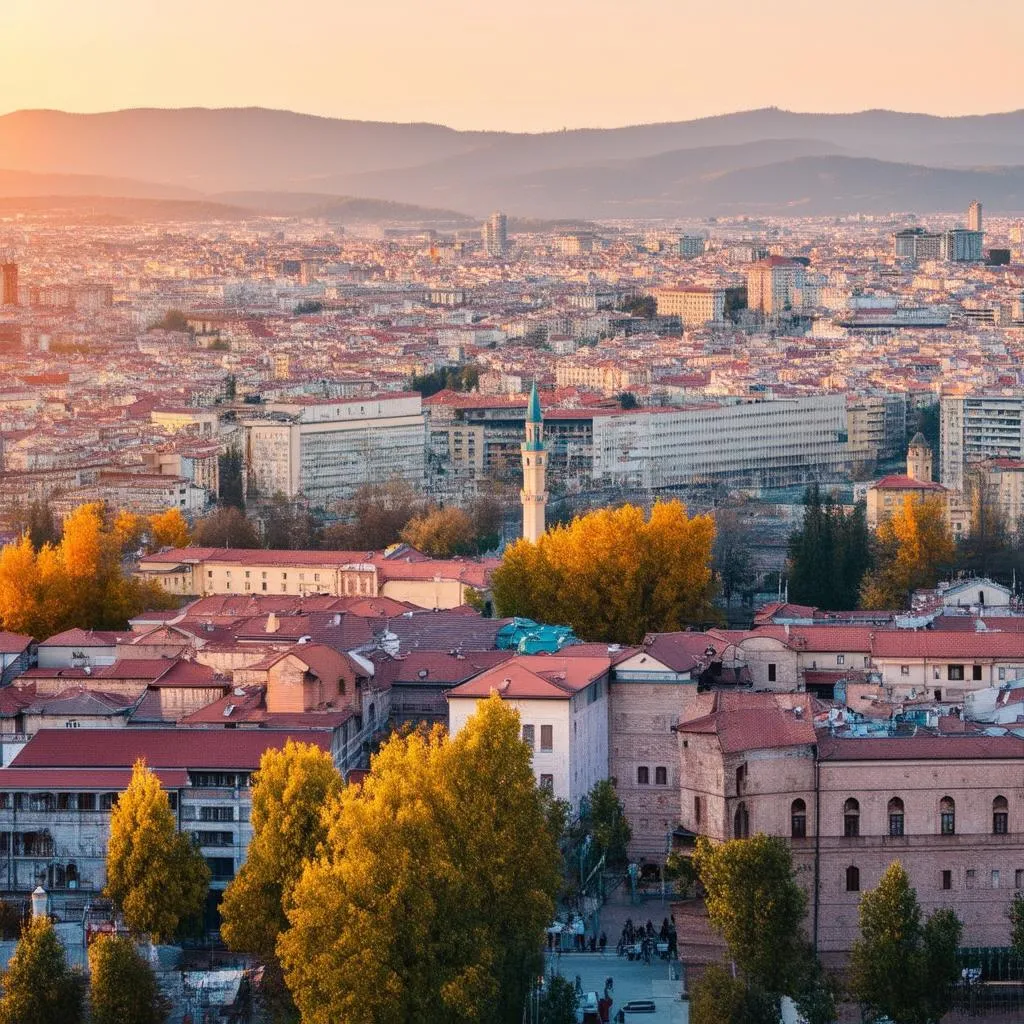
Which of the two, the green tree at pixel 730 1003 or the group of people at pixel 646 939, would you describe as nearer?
the green tree at pixel 730 1003

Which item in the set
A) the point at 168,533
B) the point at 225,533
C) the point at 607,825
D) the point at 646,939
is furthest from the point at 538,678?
the point at 225,533

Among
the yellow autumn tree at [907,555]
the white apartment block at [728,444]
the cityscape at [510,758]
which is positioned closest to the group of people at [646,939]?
the cityscape at [510,758]

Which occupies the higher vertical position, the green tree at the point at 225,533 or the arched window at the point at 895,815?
the arched window at the point at 895,815

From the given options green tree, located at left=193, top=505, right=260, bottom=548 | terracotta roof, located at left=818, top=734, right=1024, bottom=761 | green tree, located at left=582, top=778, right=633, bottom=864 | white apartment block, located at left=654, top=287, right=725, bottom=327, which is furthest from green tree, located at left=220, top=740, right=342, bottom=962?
white apartment block, located at left=654, top=287, right=725, bottom=327

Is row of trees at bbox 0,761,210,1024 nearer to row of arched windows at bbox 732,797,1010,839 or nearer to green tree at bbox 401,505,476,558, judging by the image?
row of arched windows at bbox 732,797,1010,839

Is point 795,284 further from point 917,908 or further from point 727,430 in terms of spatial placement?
point 917,908

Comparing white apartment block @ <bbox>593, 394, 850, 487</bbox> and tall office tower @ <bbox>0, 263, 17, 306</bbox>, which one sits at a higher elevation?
tall office tower @ <bbox>0, 263, 17, 306</bbox>

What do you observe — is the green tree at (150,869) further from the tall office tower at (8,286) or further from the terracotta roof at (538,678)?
the tall office tower at (8,286)
